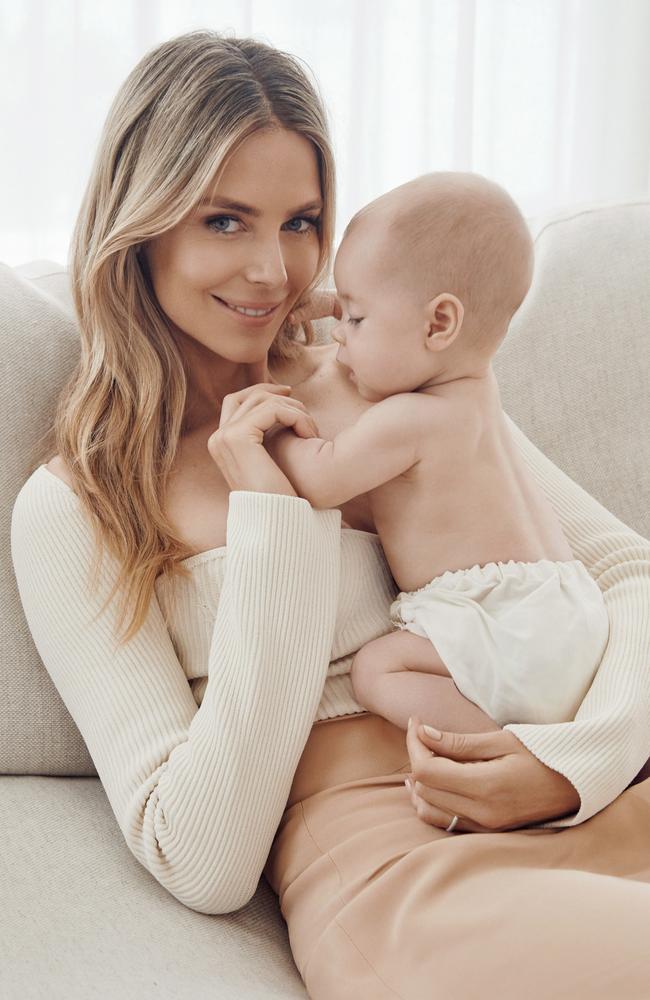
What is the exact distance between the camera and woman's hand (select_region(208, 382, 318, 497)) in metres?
1.23

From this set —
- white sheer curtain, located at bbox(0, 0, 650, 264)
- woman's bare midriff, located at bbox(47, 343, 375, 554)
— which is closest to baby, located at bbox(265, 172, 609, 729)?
woman's bare midriff, located at bbox(47, 343, 375, 554)

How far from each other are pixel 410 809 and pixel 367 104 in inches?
71.7

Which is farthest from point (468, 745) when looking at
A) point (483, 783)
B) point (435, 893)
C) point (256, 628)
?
point (256, 628)

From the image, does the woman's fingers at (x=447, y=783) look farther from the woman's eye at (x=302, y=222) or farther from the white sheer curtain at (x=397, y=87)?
the white sheer curtain at (x=397, y=87)

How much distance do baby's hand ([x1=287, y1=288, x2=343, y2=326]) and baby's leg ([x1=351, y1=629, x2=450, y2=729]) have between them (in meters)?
0.52

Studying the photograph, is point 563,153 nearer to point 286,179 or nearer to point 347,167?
point 347,167

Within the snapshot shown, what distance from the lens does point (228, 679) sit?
3.89ft

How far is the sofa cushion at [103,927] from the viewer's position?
3.37 feet

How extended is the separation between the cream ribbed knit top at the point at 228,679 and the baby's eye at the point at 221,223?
0.33 m

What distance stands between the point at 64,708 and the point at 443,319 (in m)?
0.70

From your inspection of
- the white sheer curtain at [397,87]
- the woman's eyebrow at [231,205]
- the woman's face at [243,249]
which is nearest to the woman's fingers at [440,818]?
the woman's face at [243,249]

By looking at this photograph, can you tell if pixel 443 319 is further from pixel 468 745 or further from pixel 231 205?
pixel 468 745

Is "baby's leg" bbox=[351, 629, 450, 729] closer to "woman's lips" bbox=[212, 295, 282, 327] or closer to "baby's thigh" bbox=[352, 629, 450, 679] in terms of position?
"baby's thigh" bbox=[352, 629, 450, 679]

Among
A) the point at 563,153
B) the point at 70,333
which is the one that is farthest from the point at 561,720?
the point at 563,153
